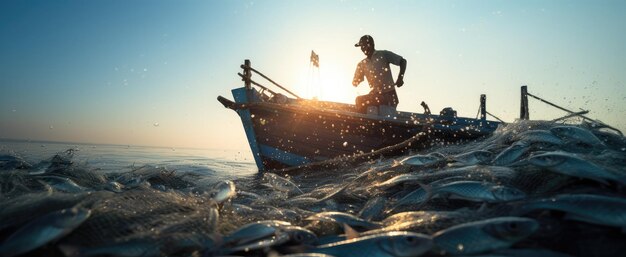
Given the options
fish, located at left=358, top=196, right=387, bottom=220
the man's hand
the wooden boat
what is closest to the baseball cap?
the man's hand

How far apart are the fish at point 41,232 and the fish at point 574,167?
10.5ft

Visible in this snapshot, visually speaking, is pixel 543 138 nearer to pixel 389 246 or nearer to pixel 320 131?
pixel 389 246

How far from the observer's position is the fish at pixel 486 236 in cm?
167

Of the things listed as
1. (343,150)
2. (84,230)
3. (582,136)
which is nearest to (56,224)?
(84,230)

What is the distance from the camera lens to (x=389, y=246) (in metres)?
1.67

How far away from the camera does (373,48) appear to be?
1020cm

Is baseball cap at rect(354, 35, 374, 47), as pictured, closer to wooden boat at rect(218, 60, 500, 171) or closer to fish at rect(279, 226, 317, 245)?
wooden boat at rect(218, 60, 500, 171)

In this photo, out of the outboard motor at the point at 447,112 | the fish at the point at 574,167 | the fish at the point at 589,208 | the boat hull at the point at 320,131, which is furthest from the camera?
the outboard motor at the point at 447,112

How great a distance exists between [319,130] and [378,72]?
2.55 meters

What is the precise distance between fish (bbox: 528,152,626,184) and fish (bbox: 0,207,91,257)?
Answer: 3212mm

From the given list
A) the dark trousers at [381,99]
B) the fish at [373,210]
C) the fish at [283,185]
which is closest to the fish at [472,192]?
the fish at [373,210]

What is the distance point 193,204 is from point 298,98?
1241 centimetres

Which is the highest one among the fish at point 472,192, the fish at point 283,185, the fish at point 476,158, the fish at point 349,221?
the fish at point 476,158

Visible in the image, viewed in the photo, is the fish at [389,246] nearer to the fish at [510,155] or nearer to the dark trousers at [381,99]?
the fish at [510,155]
